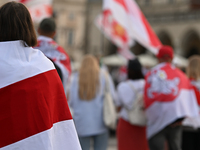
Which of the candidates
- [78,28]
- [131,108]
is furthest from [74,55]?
[131,108]

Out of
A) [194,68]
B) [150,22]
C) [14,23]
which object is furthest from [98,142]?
[150,22]

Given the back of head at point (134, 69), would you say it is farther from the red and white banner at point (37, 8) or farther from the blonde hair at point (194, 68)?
the red and white banner at point (37, 8)

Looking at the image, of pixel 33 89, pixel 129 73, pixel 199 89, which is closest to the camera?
pixel 33 89

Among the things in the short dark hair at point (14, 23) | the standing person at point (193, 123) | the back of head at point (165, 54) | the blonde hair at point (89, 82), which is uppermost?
the short dark hair at point (14, 23)

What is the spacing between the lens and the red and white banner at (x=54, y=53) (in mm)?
4000

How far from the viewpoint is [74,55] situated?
4288 cm

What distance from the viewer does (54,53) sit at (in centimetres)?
407

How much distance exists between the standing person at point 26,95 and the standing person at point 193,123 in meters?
3.73

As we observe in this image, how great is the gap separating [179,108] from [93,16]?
1480 inches

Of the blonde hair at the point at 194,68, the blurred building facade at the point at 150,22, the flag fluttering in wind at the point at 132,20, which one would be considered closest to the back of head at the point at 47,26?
the blonde hair at the point at 194,68

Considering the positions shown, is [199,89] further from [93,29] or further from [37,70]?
[93,29]

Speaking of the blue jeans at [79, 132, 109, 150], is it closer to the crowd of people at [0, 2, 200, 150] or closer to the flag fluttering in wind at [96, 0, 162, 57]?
the crowd of people at [0, 2, 200, 150]

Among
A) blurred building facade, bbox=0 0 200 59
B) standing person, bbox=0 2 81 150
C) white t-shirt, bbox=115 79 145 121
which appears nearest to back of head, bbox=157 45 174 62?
white t-shirt, bbox=115 79 145 121

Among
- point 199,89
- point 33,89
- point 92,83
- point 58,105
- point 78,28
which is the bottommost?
point 78,28
